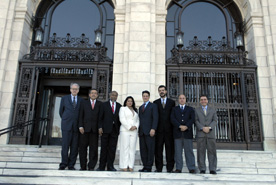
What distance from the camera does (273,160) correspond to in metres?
7.03

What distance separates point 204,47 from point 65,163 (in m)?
7.92

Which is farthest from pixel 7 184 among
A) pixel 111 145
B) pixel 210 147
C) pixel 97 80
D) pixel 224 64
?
pixel 224 64

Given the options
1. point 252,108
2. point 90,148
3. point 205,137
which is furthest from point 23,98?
point 252,108

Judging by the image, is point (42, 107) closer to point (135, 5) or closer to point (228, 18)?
point (135, 5)

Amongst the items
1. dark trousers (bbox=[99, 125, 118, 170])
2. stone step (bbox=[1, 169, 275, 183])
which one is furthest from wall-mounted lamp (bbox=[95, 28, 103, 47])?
stone step (bbox=[1, 169, 275, 183])

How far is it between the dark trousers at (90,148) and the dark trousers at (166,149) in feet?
4.67

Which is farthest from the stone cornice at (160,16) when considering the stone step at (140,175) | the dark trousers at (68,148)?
the stone step at (140,175)

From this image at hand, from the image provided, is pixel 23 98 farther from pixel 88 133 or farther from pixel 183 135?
pixel 183 135

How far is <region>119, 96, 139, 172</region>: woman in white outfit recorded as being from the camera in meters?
5.60

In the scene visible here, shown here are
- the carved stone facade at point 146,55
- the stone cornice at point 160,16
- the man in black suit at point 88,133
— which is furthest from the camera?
the stone cornice at point 160,16

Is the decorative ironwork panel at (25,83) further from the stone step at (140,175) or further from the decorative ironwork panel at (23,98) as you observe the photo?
the stone step at (140,175)

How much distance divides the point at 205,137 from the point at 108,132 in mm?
2191

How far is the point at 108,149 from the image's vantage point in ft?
19.0

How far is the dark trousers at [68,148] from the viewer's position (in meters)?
5.57
